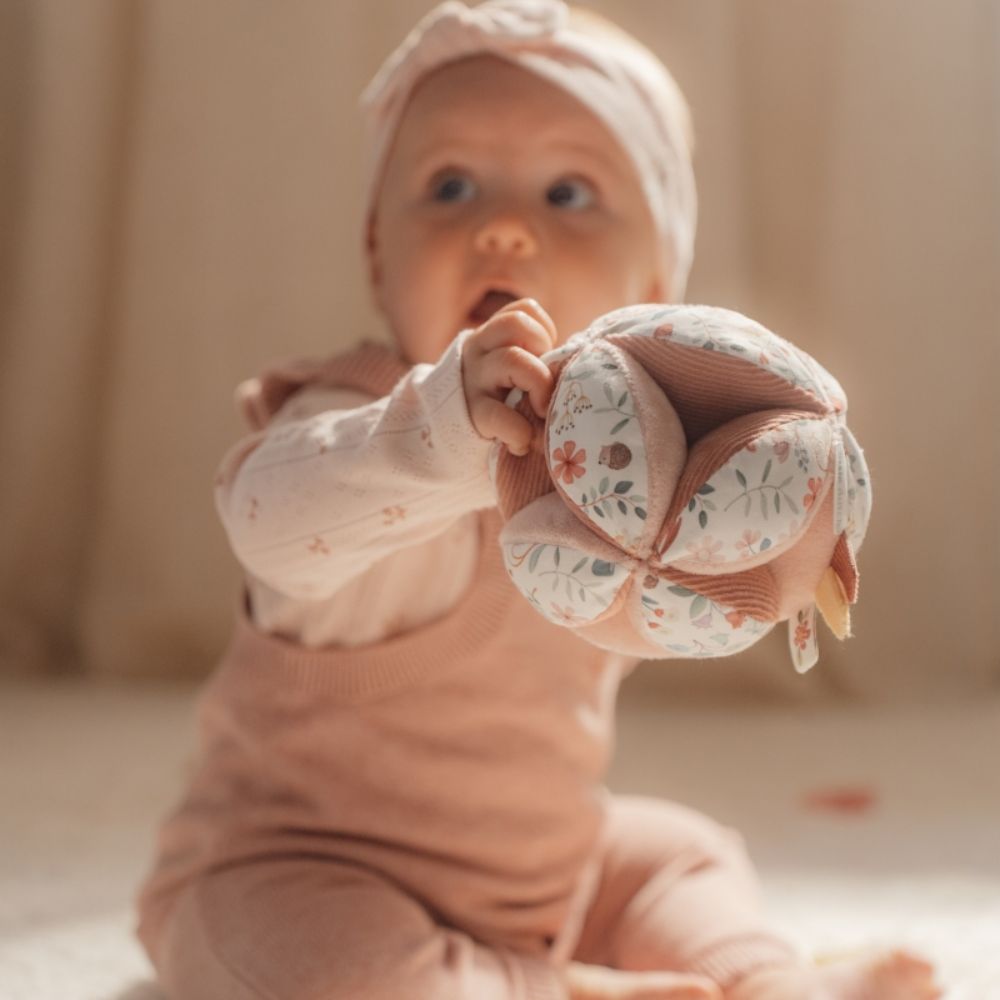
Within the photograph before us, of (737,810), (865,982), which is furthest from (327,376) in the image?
(737,810)

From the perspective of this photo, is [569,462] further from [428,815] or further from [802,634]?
[428,815]

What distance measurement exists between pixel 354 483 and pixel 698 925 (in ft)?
1.20

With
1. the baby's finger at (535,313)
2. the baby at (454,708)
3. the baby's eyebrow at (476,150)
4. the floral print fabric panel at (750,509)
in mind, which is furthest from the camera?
the baby's eyebrow at (476,150)

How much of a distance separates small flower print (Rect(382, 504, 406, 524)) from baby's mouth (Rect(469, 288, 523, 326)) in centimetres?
22

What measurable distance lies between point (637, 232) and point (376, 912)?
46 centimetres

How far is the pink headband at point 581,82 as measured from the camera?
893 millimetres

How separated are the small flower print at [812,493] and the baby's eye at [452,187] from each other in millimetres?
405

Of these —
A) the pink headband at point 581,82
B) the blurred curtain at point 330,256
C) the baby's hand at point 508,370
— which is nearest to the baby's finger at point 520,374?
the baby's hand at point 508,370

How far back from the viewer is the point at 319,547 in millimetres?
713

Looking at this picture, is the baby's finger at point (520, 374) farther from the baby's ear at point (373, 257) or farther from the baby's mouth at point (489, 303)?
the baby's ear at point (373, 257)

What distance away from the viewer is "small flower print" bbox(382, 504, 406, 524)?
2.23 ft

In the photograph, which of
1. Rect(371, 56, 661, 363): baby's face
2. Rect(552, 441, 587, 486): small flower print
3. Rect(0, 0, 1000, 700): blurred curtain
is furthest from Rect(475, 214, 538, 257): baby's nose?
Rect(0, 0, 1000, 700): blurred curtain

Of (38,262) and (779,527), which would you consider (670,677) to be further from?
(779,527)

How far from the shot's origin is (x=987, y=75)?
1623 millimetres
